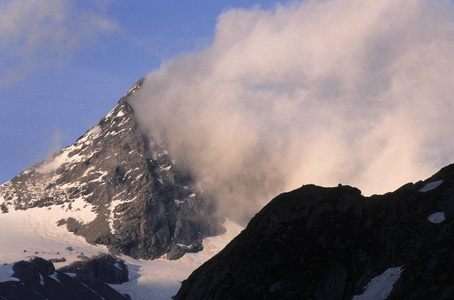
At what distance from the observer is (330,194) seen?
174875 mm

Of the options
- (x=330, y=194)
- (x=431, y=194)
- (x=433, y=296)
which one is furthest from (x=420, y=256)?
(x=330, y=194)

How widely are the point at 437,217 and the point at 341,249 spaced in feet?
60.3

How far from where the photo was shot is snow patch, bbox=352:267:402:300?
132375 millimetres

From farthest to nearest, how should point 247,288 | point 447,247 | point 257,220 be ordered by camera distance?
point 257,220 → point 247,288 → point 447,247

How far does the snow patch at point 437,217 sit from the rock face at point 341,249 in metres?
0.20

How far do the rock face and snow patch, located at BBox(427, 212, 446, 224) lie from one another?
196 mm

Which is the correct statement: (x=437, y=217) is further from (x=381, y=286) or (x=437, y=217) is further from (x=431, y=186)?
(x=381, y=286)

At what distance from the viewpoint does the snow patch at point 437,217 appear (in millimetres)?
147363

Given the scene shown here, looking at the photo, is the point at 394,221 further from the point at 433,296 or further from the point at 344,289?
the point at 433,296

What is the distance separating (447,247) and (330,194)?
48.1 meters

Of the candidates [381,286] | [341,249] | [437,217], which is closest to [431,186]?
[437,217]

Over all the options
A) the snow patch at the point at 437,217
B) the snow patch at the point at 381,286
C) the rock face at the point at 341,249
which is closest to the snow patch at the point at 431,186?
the rock face at the point at 341,249

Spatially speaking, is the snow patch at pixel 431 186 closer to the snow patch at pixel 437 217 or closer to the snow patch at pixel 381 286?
the snow patch at pixel 437 217

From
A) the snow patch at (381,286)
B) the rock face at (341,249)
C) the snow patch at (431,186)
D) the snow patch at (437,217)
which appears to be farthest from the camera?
the snow patch at (431,186)
